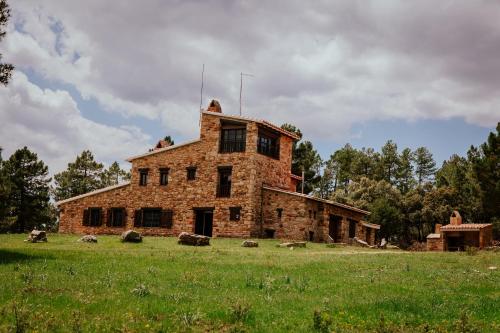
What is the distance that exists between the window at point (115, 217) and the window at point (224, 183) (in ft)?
35.3

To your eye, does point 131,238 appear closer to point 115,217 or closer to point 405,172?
point 115,217

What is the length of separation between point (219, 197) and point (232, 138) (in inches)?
220

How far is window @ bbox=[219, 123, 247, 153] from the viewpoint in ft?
152

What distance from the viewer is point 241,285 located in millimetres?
14133

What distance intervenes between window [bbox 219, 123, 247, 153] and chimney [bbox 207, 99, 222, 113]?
2564 millimetres

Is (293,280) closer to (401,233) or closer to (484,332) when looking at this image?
(484,332)

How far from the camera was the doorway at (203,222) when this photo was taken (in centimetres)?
4806

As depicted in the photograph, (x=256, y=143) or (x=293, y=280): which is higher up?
(x=256, y=143)

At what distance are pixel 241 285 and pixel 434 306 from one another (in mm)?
5138

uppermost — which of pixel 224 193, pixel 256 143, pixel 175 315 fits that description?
pixel 256 143

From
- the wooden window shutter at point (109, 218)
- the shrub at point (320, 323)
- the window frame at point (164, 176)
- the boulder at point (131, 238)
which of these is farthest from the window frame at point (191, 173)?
the shrub at point (320, 323)

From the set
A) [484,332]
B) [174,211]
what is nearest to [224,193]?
[174,211]

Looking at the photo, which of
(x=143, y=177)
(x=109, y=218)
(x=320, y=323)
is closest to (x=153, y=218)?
(x=143, y=177)

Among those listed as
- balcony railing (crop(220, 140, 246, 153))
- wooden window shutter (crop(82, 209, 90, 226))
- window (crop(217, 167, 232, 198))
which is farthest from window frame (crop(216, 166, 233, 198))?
wooden window shutter (crop(82, 209, 90, 226))
